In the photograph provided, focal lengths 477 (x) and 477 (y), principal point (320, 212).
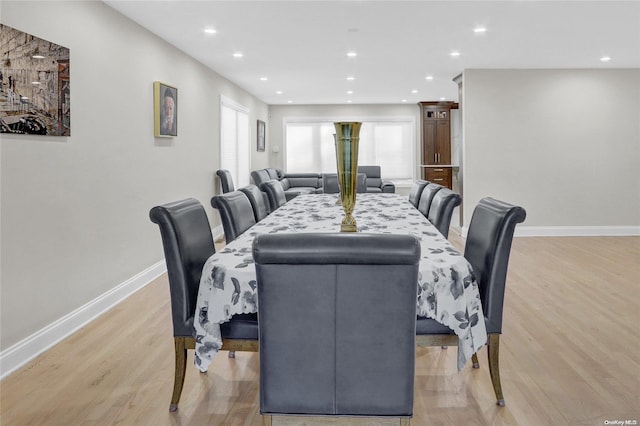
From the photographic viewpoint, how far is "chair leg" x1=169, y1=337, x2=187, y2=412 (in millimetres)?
2025

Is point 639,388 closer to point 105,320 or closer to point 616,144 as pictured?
point 105,320

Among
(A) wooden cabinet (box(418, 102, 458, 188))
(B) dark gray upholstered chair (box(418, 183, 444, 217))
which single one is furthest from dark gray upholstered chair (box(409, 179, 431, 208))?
(A) wooden cabinet (box(418, 102, 458, 188))

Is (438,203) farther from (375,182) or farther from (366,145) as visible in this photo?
(366,145)

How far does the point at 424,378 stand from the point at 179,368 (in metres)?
1.21

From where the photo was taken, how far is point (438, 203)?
3221 mm

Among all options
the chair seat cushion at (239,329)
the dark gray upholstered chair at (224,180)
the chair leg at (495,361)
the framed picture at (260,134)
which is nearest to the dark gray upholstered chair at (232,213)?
the chair seat cushion at (239,329)

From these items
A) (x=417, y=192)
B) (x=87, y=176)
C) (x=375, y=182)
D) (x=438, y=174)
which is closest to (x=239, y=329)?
(x=87, y=176)

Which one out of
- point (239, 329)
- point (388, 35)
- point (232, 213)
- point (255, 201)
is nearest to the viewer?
point (239, 329)

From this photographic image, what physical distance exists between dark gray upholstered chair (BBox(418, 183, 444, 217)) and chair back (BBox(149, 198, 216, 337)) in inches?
77.9

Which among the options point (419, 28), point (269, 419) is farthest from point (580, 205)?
point (269, 419)

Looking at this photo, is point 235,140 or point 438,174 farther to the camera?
point 438,174

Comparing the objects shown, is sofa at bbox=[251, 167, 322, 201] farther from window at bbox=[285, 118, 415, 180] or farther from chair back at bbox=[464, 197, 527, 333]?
chair back at bbox=[464, 197, 527, 333]

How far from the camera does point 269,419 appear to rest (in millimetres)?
1458

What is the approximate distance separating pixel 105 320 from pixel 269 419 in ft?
7.85
